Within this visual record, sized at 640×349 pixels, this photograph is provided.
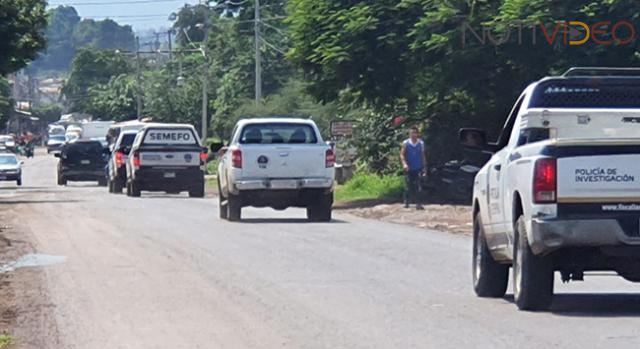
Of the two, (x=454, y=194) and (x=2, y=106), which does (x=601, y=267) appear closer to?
(x=454, y=194)

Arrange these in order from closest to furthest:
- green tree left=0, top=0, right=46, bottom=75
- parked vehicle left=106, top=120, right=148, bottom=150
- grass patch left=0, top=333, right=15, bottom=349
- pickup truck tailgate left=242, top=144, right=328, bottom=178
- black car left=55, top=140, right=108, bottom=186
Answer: grass patch left=0, top=333, right=15, bottom=349 < pickup truck tailgate left=242, top=144, right=328, bottom=178 < green tree left=0, top=0, right=46, bottom=75 < black car left=55, top=140, right=108, bottom=186 < parked vehicle left=106, top=120, right=148, bottom=150

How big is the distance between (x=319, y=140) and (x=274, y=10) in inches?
2604

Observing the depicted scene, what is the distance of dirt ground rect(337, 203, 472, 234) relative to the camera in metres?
28.3

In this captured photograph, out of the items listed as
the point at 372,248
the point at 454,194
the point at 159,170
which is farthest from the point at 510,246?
the point at 159,170

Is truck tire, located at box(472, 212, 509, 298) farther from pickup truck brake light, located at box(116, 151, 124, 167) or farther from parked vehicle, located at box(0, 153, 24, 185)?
parked vehicle, located at box(0, 153, 24, 185)

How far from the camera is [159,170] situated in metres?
41.8

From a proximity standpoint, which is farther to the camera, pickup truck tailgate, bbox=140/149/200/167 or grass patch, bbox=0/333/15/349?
pickup truck tailgate, bbox=140/149/200/167

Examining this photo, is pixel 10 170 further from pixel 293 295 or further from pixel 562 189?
pixel 562 189

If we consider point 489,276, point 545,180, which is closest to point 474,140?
point 489,276

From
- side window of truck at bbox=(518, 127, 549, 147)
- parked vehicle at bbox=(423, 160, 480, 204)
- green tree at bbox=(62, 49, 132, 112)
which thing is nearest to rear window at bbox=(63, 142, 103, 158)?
parked vehicle at bbox=(423, 160, 480, 204)

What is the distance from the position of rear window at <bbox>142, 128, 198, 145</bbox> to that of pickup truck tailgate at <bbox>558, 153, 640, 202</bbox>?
29654mm

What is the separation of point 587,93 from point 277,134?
14.8m

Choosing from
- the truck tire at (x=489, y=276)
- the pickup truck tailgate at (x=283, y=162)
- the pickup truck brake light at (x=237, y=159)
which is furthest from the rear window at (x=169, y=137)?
the truck tire at (x=489, y=276)

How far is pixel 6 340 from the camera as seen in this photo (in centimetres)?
1254
